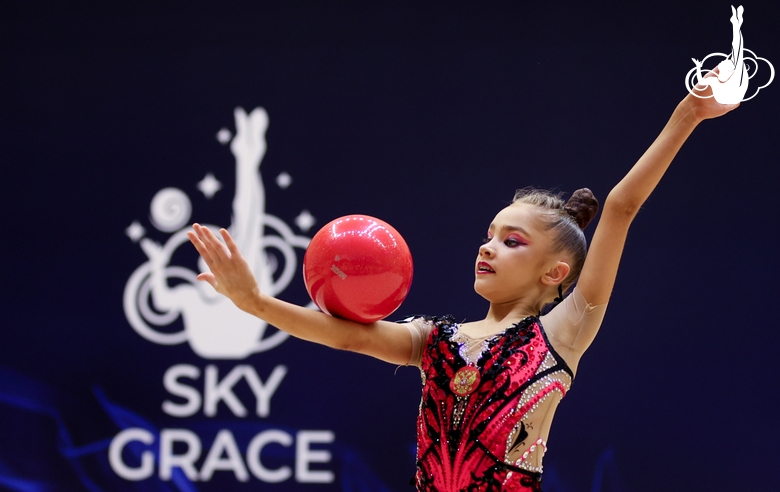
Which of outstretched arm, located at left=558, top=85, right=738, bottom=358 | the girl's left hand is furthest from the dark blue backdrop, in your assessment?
the girl's left hand

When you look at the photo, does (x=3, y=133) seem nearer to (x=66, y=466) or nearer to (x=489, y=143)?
(x=66, y=466)

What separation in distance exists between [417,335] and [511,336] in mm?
224

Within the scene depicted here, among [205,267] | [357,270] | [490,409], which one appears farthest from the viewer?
[205,267]

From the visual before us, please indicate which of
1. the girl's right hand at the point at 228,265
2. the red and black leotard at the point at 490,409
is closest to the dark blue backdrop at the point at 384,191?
the red and black leotard at the point at 490,409

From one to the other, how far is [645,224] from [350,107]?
1.36 m

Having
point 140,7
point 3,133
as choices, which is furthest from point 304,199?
point 3,133

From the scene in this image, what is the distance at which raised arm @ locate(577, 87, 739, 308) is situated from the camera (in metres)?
1.62

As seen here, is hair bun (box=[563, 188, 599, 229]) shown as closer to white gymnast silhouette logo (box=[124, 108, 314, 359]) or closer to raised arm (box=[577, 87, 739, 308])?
raised arm (box=[577, 87, 739, 308])

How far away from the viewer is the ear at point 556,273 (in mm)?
1868

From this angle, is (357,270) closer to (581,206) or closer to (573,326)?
(573,326)

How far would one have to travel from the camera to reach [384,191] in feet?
11.1

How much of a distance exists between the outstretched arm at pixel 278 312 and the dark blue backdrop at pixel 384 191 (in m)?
1.58

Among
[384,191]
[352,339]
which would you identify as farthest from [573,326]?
[384,191]

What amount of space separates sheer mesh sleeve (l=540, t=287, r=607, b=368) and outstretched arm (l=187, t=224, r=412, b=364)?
0.35 metres
